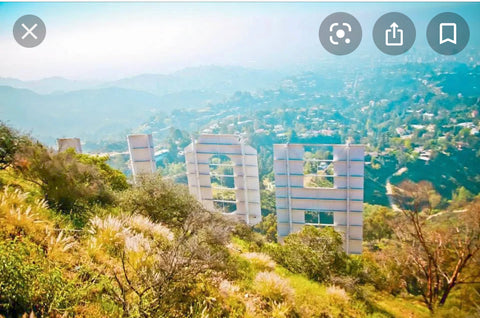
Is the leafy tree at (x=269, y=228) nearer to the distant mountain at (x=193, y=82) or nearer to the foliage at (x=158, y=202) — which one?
the foliage at (x=158, y=202)

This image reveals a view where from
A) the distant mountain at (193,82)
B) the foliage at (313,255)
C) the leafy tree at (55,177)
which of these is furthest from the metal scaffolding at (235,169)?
the distant mountain at (193,82)

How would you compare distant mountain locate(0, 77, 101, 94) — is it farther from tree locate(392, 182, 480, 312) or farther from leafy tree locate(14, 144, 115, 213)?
tree locate(392, 182, 480, 312)

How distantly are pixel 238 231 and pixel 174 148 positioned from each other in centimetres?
3879

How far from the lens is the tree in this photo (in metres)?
6.61

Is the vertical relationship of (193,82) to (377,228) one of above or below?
above

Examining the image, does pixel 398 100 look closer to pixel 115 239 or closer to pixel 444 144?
pixel 444 144

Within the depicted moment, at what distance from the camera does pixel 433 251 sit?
7.74 m

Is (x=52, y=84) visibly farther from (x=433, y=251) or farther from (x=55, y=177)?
(x=433, y=251)

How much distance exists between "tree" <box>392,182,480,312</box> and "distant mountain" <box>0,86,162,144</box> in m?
70.3

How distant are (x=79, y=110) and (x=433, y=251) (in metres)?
95.9

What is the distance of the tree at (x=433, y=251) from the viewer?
6.61 meters

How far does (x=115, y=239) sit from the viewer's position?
396cm

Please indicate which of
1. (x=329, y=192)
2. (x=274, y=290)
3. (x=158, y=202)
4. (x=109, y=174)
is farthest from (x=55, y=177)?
(x=329, y=192)

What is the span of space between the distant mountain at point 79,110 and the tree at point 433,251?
2769 inches
